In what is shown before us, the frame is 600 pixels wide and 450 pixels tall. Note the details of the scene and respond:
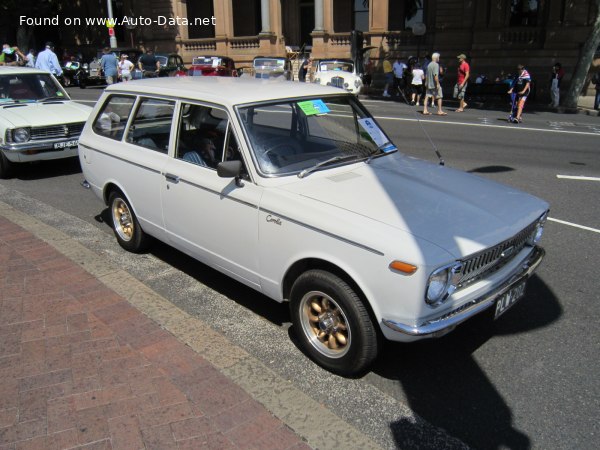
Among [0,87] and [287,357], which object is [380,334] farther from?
[0,87]

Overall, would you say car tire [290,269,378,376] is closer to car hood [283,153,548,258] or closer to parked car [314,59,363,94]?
car hood [283,153,548,258]

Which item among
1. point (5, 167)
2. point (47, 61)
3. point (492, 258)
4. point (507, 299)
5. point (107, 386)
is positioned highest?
point (47, 61)

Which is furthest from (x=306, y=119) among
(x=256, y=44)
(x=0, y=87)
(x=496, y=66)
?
(x=256, y=44)

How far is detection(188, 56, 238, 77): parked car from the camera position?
1096 inches

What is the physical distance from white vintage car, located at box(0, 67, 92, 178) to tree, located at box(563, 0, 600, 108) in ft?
56.5

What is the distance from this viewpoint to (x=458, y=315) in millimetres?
3188

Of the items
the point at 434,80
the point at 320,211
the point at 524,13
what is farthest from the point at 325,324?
the point at 524,13

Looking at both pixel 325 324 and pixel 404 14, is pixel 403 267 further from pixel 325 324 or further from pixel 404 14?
pixel 404 14

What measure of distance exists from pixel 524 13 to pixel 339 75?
1220cm

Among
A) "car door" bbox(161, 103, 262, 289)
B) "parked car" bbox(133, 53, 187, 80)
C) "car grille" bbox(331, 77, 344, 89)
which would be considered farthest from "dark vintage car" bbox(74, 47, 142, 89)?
"car door" bbox(161, 103, 262, 289)

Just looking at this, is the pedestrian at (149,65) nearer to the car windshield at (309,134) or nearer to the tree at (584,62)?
the tree at (584,62)

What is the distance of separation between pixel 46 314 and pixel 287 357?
191 centimetres

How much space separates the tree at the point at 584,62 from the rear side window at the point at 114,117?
18.4m

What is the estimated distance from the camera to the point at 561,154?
1107 centimetres
